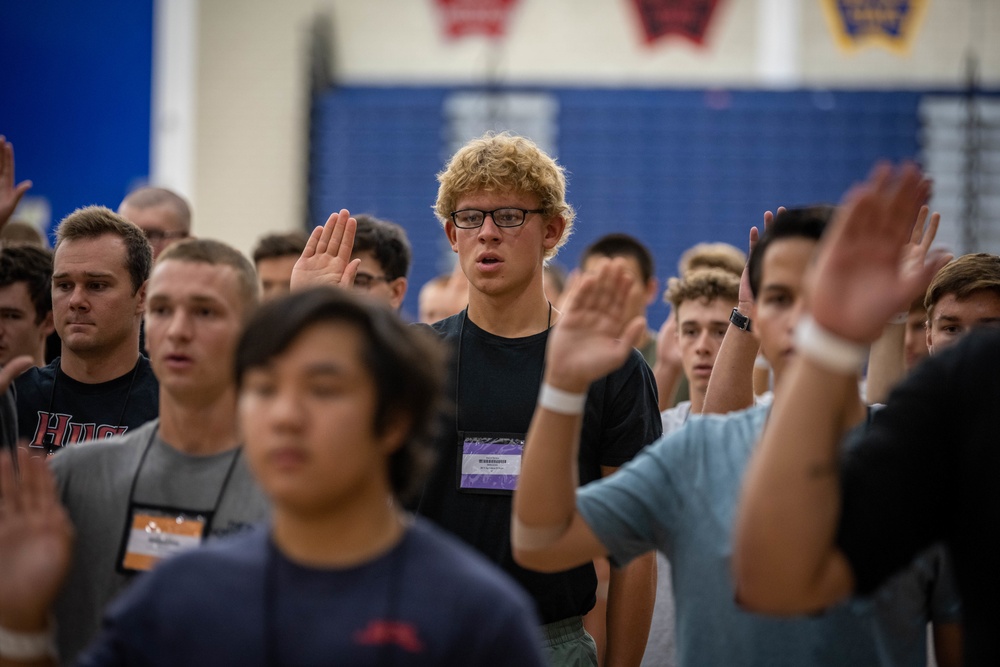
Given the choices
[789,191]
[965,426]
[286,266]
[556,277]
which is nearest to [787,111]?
[789,191]

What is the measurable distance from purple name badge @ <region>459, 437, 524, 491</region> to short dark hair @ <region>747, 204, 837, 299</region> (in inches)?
37.4

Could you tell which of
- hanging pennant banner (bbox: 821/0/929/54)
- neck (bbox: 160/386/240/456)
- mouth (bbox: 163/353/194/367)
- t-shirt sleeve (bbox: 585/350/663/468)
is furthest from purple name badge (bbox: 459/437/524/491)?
hanging pennant banner (bbox: 821/0/929/54)

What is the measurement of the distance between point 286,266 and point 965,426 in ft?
11.4

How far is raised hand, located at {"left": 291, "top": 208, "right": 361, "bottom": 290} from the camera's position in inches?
111

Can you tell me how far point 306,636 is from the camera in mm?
1464

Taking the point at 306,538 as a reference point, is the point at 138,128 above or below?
above

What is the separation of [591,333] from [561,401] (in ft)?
0.48

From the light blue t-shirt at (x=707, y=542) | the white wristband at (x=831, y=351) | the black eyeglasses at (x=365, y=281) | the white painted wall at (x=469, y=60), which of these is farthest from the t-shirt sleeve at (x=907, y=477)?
the white painted wall at (x=469, y=60)

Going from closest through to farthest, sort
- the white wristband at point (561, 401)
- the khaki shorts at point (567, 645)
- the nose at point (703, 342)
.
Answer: the white wristband at point (561, 401) → the khaki shorts at point (567, 645) → the nose at point (703, 342)

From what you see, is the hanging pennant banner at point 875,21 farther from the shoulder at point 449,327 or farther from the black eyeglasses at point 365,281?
the shoulder at point 449,327

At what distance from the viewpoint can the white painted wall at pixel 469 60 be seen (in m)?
10.3

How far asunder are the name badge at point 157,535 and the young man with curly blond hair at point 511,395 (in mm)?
783

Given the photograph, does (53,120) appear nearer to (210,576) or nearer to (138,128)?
(138,128)

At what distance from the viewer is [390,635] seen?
4.80 ft
